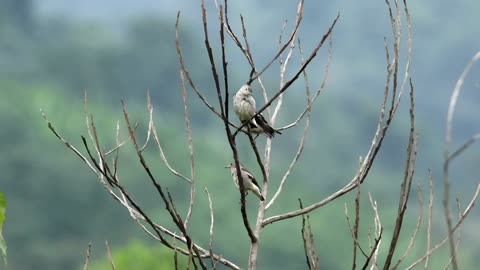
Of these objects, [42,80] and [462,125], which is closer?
[462,125]

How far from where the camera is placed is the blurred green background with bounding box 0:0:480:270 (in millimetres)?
48344

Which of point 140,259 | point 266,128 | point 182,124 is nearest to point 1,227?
point 266,128

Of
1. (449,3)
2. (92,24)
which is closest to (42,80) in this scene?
(92,24)

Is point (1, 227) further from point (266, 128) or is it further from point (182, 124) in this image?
point (182, 124)

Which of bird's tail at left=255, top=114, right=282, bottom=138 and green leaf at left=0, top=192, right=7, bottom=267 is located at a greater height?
bird's tail at left=255, top=114, right=282, bottom=138

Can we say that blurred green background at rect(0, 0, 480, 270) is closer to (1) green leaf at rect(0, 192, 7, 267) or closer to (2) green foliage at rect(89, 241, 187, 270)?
(2) green foliage at rect(89, 241, 187, 270)

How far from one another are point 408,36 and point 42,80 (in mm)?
67478

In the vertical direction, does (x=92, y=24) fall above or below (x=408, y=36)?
above

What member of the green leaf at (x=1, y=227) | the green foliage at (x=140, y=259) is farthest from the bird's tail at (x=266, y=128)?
the green foliage at (x=140, y=259)

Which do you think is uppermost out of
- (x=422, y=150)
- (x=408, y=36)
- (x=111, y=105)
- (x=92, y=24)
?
(x=92, y=24)

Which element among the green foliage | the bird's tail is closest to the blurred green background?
the green foliage

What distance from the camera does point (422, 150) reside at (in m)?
58.2

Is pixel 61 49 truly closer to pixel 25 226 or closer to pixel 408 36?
pixel 25 226

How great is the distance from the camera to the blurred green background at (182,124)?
48.3 meters
